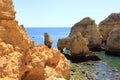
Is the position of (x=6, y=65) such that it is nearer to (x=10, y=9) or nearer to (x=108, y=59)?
(x=10, y=9)

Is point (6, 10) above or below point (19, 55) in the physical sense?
above

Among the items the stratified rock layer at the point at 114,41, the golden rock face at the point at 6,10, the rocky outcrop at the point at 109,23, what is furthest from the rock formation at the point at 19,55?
the rocky outcrop at the point at 109,23

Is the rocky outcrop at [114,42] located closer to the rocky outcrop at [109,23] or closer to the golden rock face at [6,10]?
the rocky outcrop at [109,23]

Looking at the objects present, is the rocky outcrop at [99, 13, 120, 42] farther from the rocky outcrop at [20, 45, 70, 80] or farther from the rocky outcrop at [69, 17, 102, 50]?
the rocky outcrop at [20, 45, 70, 80]

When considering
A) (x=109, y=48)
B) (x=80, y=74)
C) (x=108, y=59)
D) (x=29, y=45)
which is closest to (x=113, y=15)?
(x=109, y=48)

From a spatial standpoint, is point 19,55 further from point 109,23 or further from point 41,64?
point 109,23

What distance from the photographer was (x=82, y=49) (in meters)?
48.5

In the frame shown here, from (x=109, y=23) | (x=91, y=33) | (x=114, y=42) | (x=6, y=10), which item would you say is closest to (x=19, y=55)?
(x=6, y=10)

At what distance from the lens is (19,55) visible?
13.6 metres

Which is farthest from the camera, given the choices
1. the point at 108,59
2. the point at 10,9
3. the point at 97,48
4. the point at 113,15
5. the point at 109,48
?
the point at 113,15

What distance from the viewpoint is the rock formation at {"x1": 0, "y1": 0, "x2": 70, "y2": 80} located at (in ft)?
42.1

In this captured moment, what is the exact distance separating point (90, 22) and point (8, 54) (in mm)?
54922

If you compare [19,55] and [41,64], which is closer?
[19,55]

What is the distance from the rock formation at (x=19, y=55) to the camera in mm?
12835
